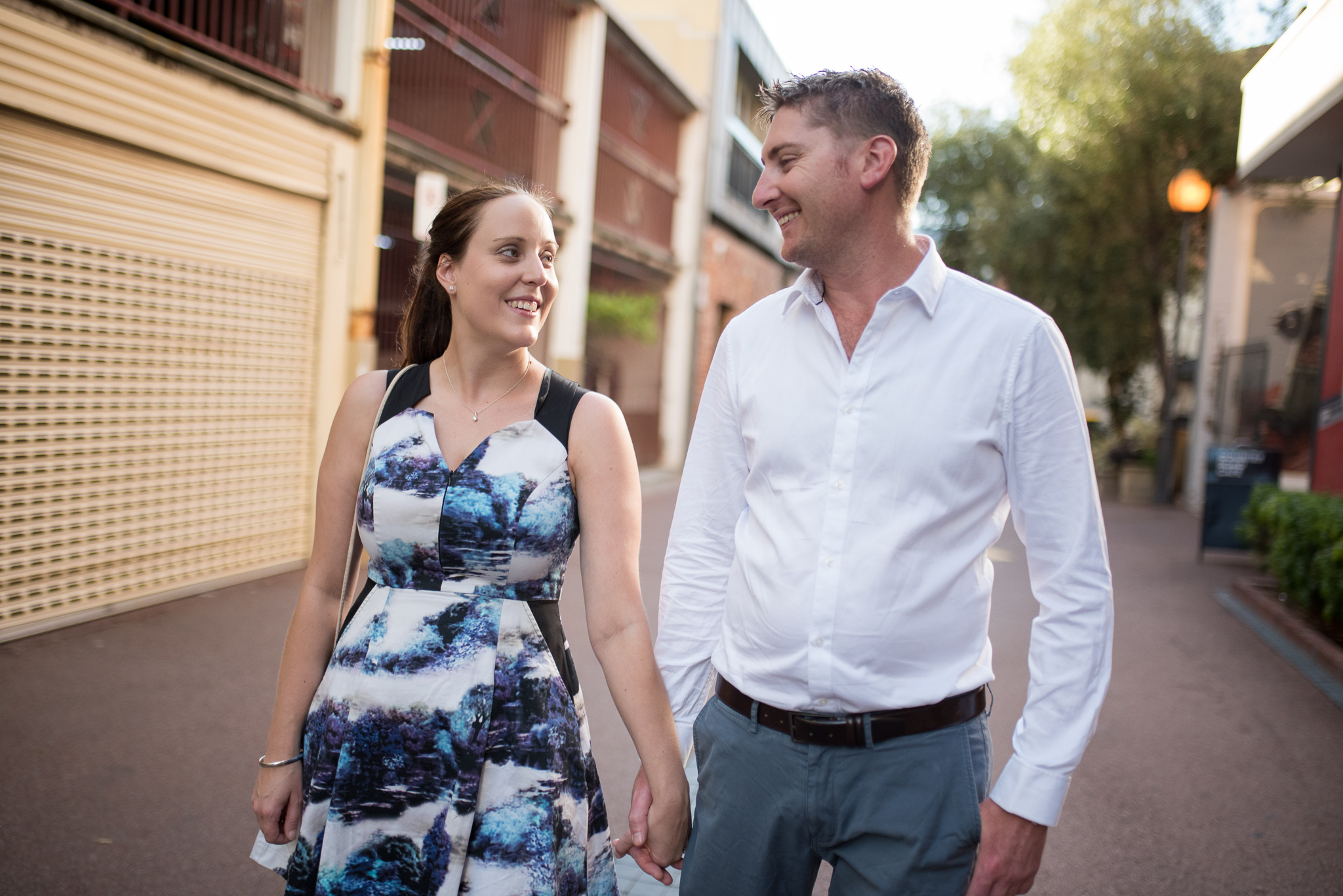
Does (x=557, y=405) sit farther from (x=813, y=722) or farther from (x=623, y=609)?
(x=813, y=722)

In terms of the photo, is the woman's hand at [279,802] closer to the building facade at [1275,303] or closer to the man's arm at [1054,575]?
the man's arm at [1054,575]

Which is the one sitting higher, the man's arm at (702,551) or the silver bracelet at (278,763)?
the man's arm at (702,551)

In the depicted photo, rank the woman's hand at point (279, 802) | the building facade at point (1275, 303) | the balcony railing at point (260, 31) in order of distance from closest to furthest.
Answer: the woman's hand at point (279, 802) < the balcony railing at point (260, 31) < the building facade at point (1275, 303)

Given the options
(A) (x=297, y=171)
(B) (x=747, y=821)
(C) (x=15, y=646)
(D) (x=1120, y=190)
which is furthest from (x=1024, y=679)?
(D) (x=1120, y=190)

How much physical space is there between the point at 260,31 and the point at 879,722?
8.15 metres

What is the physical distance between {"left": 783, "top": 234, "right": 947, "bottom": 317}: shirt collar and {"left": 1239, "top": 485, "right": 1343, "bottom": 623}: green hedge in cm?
644

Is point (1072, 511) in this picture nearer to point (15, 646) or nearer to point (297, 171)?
point (15, 646)

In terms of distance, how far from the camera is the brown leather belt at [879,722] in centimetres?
195

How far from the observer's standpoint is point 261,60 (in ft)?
27.1

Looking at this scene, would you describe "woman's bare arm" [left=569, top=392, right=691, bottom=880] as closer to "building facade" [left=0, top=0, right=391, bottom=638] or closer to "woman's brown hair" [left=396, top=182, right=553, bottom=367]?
→ "woman's brown hair" [left=396, top=182, right=553, bottom=367]

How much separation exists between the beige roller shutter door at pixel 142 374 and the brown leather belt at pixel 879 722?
5.75 meters

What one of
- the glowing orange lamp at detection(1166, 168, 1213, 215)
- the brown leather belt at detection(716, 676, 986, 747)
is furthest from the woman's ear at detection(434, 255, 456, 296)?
the glowing orange lamp at detection(1166, 168, 1213, 215)

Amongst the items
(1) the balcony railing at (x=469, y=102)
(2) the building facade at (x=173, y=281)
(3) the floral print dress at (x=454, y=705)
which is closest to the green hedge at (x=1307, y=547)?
(3) the floral print dress at (x=454, y=705)

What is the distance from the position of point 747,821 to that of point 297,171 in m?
7.60
